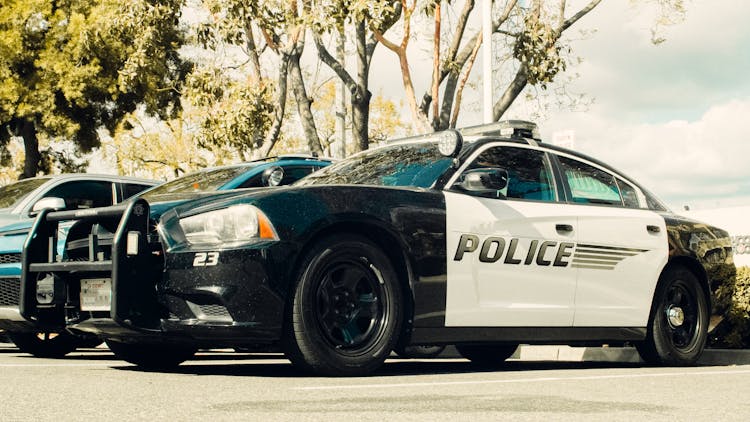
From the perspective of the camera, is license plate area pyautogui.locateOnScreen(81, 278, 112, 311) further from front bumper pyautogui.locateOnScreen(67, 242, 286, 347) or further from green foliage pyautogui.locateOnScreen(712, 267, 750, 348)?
green foliage pyautogui.locateOnScreen(712, 267, 750, 348)

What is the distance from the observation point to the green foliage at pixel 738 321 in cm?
1050

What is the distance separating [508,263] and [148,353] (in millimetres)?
2583

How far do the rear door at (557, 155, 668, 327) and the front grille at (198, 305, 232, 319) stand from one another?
2.87 m

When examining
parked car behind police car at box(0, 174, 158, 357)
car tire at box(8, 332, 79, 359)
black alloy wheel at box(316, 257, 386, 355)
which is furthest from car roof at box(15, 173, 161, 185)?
black alloy wheel at box(316, 257, 386, 355)

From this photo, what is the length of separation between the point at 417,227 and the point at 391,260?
27cm

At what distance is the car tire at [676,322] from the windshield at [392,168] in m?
2.32

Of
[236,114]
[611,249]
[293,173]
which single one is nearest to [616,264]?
[611,249]

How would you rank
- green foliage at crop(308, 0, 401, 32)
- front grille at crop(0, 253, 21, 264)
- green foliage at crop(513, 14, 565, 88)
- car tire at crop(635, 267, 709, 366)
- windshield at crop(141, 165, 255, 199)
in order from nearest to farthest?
car tire at crop(635, 267, 709, 366) < front grille at crop(0, 253, 21, 264) < windshield at crop(141, 165, 255, 199) < green foliage at crop(308, 0, 401, 32) < green foliage at crop(513, 14, 565, 88)

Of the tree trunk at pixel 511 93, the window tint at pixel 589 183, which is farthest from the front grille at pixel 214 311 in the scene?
the tree trunk at pixel 511 93

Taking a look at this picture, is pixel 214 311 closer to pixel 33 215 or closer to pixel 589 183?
pixel 589 183

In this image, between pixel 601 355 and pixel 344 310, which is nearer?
pixel 344 310

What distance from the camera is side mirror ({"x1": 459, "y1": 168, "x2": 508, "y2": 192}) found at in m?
7.47

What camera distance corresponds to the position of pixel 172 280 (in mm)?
6742

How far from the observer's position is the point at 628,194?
30.0 feet
